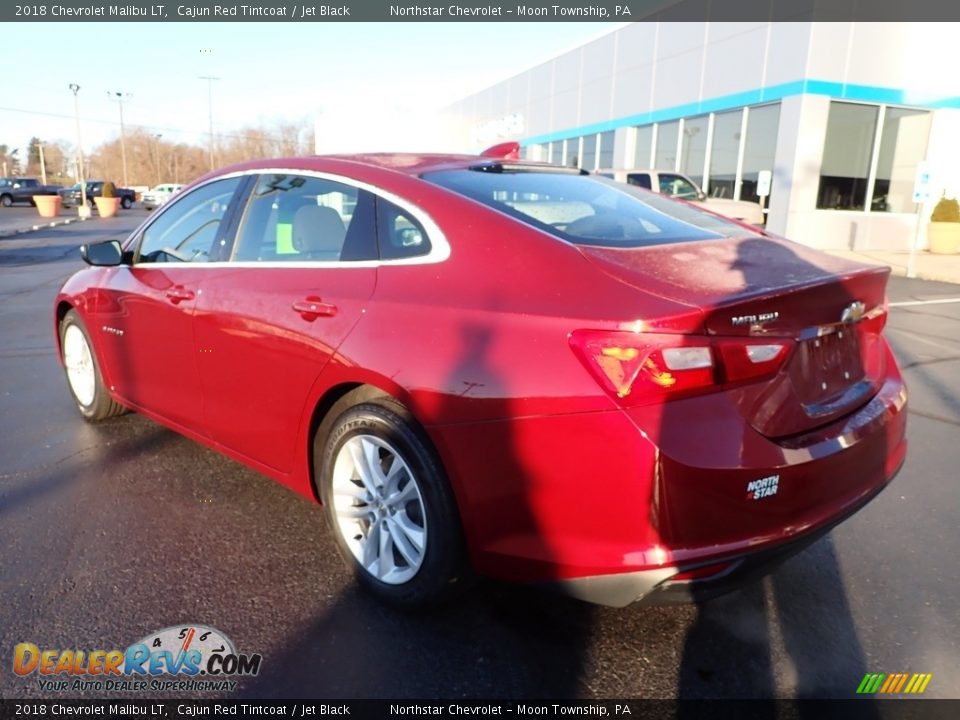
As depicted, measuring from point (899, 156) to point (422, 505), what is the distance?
809 inches

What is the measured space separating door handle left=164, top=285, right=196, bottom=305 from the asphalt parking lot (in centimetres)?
98

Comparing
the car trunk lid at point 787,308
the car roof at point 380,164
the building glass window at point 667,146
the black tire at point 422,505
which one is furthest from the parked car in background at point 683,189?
the black tire at point 422,505

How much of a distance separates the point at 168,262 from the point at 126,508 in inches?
50.2

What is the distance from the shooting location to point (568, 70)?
27031 mm

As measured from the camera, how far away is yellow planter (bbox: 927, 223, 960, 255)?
17.8 m

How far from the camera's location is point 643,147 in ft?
76.0

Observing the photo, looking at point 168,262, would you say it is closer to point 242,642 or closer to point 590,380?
point 242,642

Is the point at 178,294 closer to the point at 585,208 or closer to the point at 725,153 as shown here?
the point at 585,208

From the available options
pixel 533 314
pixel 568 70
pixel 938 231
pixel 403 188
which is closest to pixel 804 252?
pixel 533 314

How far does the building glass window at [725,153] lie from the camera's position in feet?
63.0

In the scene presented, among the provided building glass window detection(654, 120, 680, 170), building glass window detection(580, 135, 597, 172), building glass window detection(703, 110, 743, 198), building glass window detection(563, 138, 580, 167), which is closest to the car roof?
building glass window detection(703, 110, 743, 198)

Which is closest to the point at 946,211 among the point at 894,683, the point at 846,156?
the point at 846,156

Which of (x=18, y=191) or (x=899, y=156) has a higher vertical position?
(x=899, y=156)

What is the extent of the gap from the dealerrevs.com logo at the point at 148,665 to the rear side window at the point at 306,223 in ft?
4.92
